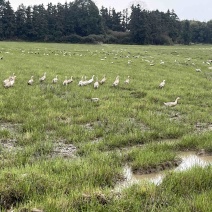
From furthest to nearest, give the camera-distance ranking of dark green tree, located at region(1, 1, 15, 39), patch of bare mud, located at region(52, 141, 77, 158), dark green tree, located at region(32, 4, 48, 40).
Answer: dark green tree, located at region(32, 4, 48, 40)
dark green tree, located at region(1, 1, 15, 39)
patch of bare mud, located at region(52, 141, 77, 158)

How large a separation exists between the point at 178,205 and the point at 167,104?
30.0 feet

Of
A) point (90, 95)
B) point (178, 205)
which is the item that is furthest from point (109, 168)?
point (90, 95)

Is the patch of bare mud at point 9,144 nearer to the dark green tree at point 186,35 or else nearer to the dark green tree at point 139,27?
the dark green tree at point 139,27

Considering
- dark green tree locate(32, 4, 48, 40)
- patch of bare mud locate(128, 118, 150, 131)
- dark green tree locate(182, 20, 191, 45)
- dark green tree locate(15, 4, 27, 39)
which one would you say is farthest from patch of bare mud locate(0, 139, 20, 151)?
dark green tree locate(182, 20, 191, 45)

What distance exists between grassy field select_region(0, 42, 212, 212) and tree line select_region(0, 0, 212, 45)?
8354 cm

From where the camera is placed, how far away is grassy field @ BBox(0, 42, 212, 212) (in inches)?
223

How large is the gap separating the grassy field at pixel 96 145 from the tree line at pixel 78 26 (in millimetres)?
83539

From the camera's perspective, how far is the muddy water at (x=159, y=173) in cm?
677

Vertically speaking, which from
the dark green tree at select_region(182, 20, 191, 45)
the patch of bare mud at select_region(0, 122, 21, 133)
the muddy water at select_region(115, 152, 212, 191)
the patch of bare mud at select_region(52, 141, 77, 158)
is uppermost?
the dark green tree at select_region(182, 20, 191, 45)

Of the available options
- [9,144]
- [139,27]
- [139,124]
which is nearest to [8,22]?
[139,27]

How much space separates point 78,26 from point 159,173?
4215 inches

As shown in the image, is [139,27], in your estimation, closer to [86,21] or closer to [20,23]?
[86,21]

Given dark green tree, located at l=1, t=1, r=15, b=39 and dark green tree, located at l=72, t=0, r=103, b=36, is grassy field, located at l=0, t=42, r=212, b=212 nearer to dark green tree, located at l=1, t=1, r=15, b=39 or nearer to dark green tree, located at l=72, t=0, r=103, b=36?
dark green tree, located at l=1, t=1, r=15, b=39

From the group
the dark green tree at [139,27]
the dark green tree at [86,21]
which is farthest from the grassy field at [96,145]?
the dark green tree at [86,21]
